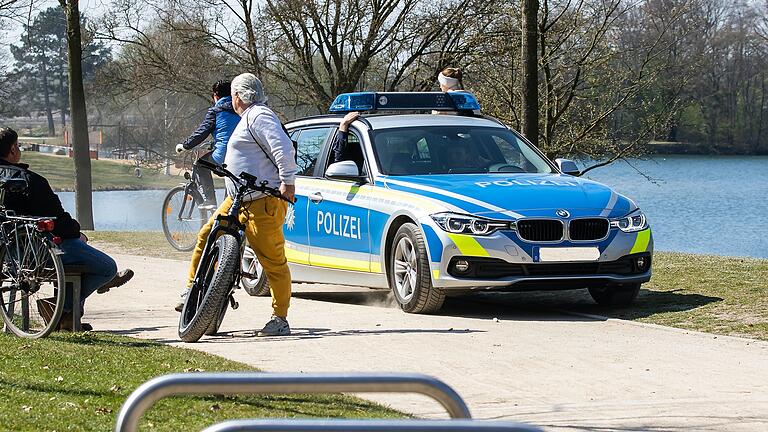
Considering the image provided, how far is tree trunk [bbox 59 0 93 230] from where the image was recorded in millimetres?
26047

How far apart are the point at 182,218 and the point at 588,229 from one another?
723cm

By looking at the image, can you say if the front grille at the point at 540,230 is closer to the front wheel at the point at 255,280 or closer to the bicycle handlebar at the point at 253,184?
the bicycle handlebar at the point at 253,184

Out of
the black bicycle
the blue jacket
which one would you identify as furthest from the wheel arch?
the black bicycle

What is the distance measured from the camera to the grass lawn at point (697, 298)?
408 inches

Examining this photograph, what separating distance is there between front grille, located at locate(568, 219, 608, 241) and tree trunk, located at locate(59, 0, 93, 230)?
A: 16855 mm

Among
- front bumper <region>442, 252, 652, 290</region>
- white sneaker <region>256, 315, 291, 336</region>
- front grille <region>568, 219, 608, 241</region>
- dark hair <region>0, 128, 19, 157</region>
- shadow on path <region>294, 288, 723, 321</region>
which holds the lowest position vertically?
shadow on path <region>294, 288, 723, 321</region>

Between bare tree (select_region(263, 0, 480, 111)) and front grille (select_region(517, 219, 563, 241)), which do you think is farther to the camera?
bare tree (select_region(263, 0, 480, 111))

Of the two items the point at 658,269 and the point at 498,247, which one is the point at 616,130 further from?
the point at 498,247

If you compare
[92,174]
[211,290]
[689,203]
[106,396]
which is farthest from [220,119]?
[92,174]

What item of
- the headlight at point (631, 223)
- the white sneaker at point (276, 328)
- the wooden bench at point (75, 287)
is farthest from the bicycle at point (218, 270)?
the headlight at point (631, 223)

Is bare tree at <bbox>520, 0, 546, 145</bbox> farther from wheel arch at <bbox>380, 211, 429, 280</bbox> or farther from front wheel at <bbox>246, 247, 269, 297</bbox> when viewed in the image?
wheel arch at <bbox>380, 211, 429, 280</bbox>

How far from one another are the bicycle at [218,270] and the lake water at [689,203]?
590 inches

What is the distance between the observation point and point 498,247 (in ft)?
34.6

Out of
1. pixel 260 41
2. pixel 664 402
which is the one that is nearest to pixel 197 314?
pixel 664 402
